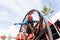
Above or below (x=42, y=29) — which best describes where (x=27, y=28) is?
above

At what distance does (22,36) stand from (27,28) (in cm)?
37

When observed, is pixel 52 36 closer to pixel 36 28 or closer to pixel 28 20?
pixel 36 28

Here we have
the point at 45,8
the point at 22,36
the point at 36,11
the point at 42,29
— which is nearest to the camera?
the point at 42,29

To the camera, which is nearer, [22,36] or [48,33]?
[48,33]

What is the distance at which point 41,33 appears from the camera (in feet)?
24.7

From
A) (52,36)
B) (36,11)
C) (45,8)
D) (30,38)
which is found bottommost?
(52,36)

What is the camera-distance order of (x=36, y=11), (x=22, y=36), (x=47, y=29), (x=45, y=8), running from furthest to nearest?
(x=45, y=8) < (x=22, y=36) < (x=36, y=11) < (x=47, y=29)

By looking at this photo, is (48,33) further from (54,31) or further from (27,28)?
(27,28)

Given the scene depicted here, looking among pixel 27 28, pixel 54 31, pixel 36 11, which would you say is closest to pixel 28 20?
pixel 27 28

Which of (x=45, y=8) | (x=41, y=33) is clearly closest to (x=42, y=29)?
(x=41, y=33)

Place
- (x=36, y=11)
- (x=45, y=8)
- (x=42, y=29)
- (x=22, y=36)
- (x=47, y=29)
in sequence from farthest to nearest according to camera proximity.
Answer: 1. (x=45, y=8)
2. (x=22, y=36)
3. (x=36, y=11)
4. (x=42, y=29)
5. (x=47, y=29)

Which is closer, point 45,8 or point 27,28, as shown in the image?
point 27,28

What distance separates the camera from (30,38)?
8398mm

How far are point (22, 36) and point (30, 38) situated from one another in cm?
33
